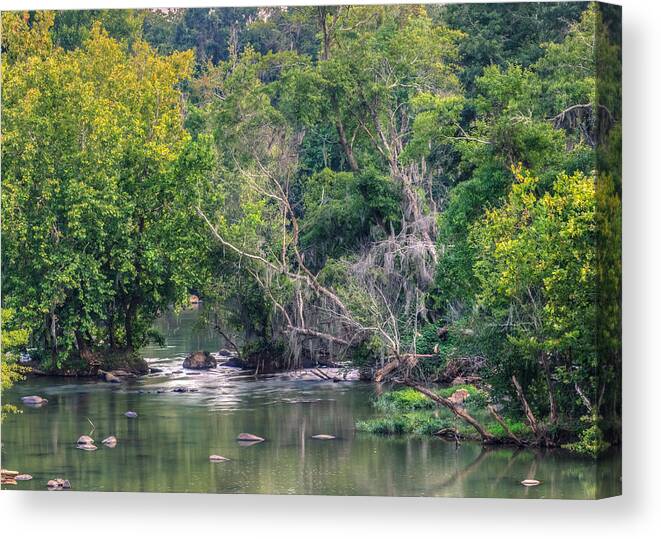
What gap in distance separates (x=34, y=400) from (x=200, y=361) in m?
2.11

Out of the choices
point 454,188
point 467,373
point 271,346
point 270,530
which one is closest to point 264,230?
point 271,346

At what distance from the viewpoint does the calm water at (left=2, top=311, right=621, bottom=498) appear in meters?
14.6

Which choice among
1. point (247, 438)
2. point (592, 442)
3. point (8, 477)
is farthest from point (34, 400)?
point (592, 442)

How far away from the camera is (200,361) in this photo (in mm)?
17484

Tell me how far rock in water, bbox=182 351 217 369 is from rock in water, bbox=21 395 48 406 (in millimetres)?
1755

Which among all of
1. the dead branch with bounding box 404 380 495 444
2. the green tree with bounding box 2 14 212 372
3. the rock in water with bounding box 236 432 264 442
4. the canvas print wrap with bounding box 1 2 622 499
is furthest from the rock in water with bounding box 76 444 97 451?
the dead branch with bounding box 404 380 495 444

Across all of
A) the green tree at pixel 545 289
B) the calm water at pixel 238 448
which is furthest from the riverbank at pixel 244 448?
the green tree at pixel 545 289

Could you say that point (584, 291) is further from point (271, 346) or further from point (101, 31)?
point (101, 31)

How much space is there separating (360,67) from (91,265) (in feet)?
14.7

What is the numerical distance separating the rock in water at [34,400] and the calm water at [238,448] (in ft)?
0.27

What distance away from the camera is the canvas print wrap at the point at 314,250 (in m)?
A: 14.7

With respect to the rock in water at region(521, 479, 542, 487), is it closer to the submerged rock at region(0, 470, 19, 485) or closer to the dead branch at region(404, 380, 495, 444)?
the dead branch at region(404, 380, 495, 444)

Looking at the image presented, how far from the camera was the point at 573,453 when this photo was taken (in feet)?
47.2

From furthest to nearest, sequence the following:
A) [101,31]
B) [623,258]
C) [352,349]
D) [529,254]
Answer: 1. [352,349]
2. [101,31]
3. [529,254]
4. [623,258]
